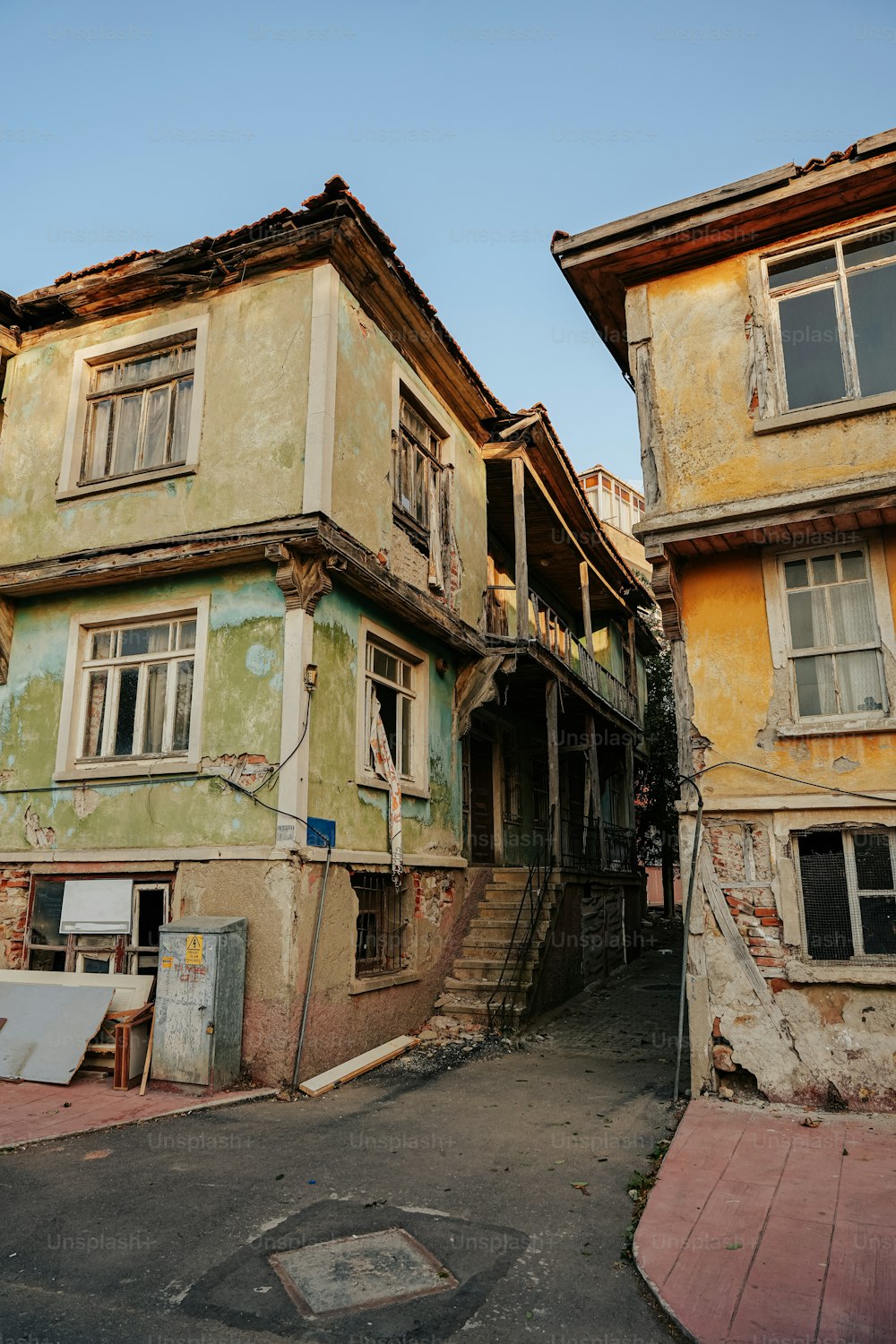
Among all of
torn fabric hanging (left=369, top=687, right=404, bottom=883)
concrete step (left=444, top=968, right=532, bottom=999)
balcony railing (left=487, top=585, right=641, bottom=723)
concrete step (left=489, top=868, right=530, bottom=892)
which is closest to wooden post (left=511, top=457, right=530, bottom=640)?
balcony railing (left=487, top=585, right=641, bottom=723)

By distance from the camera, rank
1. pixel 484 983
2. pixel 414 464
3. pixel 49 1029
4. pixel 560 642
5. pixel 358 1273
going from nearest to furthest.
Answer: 1. pixel 358 1273
2. pixel 49 1029
3. pixel 484 983
4. pixel 414 464
5. pixel 560 642

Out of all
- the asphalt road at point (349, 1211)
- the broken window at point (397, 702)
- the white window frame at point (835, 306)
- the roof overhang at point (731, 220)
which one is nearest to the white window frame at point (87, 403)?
the broken window at point (397, 702)

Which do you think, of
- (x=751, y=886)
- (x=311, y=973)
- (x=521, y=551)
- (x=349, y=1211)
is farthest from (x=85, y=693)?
(x=751, y=886)

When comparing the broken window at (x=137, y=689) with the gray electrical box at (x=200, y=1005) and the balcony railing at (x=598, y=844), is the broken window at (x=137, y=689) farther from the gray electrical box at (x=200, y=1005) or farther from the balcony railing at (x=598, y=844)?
the balcony railing at (x=598, y=844)

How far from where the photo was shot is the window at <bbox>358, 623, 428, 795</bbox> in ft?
32.6

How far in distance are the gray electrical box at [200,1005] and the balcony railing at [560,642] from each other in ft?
21.6

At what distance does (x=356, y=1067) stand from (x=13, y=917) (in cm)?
404

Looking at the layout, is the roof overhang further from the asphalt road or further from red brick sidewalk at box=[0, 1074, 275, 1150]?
red brick sidewalk at box=[0, 1074, 275, 1150]

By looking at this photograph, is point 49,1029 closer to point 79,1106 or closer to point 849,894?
point 79,1106

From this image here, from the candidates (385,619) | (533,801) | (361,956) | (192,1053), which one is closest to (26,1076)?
(192,1053)

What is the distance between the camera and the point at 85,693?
32.2ft

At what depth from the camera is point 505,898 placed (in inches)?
482

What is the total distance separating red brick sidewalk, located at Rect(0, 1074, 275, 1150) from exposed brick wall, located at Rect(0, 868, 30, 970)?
1.63m

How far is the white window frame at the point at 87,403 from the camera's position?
31.6 feet
